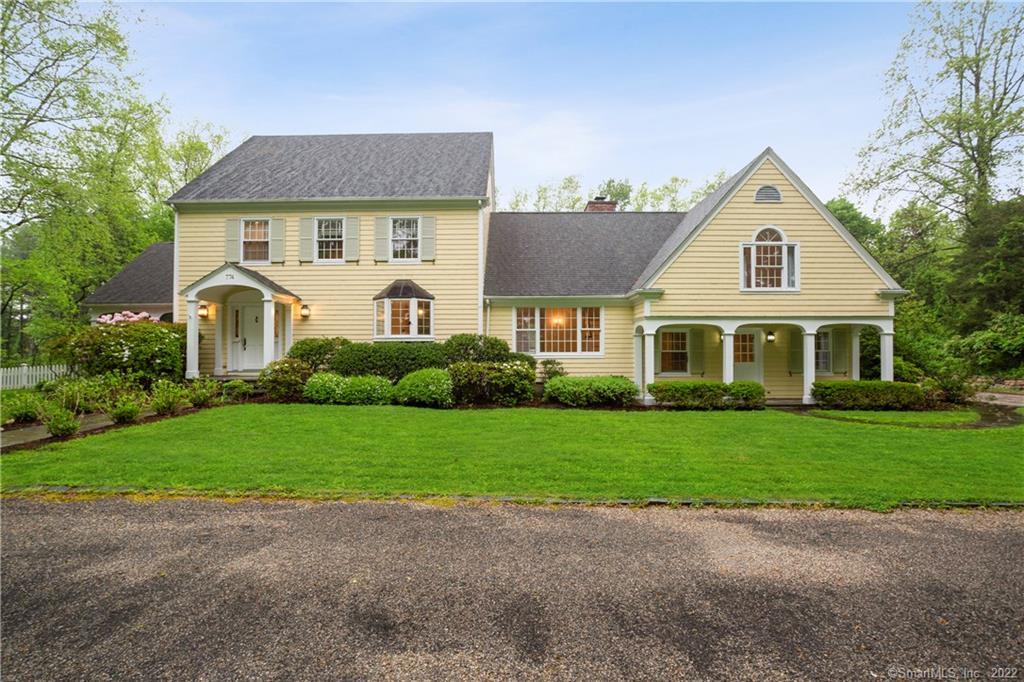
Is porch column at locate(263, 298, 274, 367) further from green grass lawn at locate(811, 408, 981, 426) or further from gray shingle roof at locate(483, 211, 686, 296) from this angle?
green grass lawn at locate(811, 408, 981, 426)

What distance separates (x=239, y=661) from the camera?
2.52m

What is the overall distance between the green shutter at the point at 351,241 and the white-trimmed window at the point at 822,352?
53.9ft

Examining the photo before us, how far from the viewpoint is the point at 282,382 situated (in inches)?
481

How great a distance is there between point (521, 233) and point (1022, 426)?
15443mm

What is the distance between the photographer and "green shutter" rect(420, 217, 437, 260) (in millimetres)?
15383

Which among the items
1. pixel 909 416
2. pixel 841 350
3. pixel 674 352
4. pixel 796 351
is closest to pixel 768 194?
pixel 796 351

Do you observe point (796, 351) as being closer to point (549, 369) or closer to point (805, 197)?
point (805, 197)

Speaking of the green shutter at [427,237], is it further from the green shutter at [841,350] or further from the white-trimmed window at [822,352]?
the green shutter at [841,350]

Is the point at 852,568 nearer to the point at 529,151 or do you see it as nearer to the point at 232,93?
the point at 232,93

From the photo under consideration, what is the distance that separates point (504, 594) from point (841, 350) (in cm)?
1704

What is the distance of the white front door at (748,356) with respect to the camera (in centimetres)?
1526

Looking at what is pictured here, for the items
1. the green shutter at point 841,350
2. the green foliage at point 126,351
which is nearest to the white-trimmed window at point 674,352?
the green shutter at point 841,350

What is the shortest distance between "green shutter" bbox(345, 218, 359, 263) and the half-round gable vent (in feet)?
43.5

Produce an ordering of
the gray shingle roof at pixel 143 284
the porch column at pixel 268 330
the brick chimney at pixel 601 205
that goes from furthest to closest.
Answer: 1. the brick chimney at pixel 601 205
2. the gray shingle roof at pixel 143 284
3. the porch column at pixel 268 330
